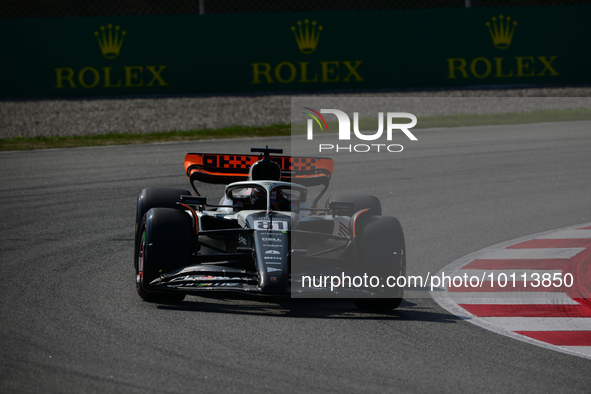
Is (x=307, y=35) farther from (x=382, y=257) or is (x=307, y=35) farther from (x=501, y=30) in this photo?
(x=382, y=257)

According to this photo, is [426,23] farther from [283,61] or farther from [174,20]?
[174,20]

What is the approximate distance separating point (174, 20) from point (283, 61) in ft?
8.40

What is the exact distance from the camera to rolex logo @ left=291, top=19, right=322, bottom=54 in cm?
Answer: 1730

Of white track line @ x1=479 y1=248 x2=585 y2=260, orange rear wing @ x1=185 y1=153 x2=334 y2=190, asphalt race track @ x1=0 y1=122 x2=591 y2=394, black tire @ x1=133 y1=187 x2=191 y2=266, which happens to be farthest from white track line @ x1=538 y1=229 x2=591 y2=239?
black tire @ x1=133 y1=187 x2=191 y2=266

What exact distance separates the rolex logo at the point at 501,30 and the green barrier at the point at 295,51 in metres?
0.02

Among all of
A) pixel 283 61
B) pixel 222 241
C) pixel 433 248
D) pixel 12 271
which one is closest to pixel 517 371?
pixel 222 241

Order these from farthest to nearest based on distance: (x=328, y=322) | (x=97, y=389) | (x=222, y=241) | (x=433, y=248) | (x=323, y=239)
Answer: (x=433, y=248), (x=222, y=241), (x=323, y=239), (x=328, y=322), (x=97, y=389)

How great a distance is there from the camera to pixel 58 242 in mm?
7566

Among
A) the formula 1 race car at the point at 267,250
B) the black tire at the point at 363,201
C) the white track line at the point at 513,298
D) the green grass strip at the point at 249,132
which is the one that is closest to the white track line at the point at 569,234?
the white track line at the point at 513,298

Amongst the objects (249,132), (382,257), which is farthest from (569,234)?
(249,132)

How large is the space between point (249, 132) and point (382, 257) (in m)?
9.69

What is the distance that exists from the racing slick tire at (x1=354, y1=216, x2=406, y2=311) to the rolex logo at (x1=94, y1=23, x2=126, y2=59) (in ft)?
40.5

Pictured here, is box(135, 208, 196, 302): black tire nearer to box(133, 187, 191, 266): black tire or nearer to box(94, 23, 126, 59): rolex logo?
box(133, 187, 191, 266): black tire

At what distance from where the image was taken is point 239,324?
5.07m
